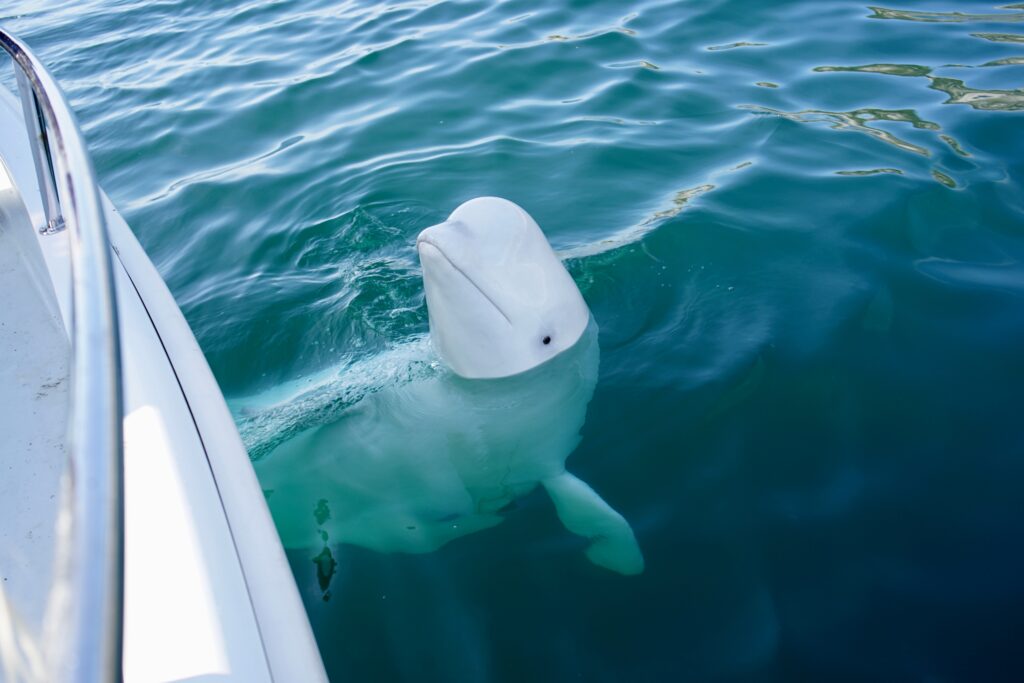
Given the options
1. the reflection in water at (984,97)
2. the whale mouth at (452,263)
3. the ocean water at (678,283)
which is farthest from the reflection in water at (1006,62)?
the whale mouth at (452,263)

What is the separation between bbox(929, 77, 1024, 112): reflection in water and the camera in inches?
251

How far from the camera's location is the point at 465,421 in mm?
4332

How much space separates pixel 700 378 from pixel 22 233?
3.31 meters

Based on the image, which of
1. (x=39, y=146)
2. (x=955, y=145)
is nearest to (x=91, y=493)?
(x=39, y=146)

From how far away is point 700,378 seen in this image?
4426 mm

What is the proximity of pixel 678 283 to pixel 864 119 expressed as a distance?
8.81 ft

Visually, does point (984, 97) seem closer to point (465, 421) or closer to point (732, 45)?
point (732, 45)

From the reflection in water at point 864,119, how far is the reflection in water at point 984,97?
42cm

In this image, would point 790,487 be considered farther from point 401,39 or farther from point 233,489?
point 401,39

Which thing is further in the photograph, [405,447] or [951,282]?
[951,282]

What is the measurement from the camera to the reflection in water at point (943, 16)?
774 centimetres

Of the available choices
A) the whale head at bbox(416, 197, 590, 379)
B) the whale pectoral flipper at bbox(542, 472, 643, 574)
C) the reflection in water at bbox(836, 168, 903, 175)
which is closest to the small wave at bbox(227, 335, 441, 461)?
the whale head at bbox(416, 197, 590, 379)

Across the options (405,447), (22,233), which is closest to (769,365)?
(405,447)

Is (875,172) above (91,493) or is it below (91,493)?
below
